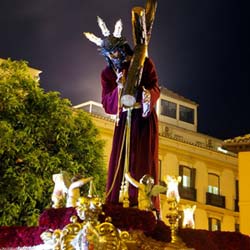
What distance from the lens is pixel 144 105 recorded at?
8.45m

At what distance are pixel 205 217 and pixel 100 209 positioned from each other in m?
23.4

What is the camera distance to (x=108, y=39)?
8.55 metres

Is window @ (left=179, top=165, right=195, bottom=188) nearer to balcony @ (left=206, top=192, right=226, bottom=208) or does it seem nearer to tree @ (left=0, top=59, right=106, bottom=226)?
balcony @ (left=206, top=192, right=226, bottom=208)

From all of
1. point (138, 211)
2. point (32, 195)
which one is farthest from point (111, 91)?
point (32, 195)

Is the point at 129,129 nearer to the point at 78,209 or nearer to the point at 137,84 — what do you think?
the point at 137,84

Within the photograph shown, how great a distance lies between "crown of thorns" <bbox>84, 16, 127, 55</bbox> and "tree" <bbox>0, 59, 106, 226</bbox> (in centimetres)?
746

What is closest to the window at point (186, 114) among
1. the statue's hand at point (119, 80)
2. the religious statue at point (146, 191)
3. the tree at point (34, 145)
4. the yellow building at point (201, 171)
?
the yellow building at point (201, 171)

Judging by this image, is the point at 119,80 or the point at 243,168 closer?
the point at 119,80

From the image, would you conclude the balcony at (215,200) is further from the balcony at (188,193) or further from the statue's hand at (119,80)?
the statue's hand at (119,80)

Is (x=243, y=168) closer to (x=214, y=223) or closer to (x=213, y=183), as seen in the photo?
(x=214, y=223)

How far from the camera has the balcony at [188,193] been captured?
29062mm

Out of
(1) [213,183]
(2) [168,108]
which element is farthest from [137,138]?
(2) [168,108]

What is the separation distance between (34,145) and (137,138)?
838 cm

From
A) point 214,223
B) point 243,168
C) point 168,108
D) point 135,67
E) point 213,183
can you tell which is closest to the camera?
point 135,67
